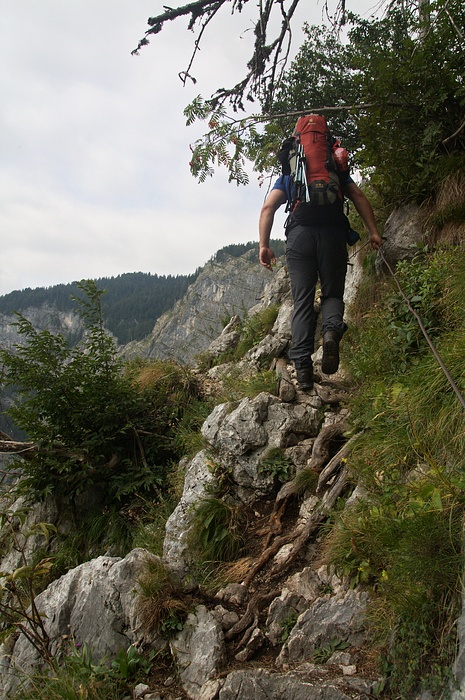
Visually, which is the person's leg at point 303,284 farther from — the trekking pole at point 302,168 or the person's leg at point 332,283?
the trekking pole at point 302,168

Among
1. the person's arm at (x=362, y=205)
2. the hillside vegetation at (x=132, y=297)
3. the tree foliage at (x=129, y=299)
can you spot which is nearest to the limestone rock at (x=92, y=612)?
the person's arm at (x=362, y=205)

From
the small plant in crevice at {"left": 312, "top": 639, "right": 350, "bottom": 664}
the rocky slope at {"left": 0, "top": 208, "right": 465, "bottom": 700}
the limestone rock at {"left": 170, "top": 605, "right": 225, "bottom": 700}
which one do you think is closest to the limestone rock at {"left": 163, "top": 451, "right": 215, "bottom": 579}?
the rocky slope at {"left": 0, "top": 208, "right": 465, "bottom": 700}

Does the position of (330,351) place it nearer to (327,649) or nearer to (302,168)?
(302,168)

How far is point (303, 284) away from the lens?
14.9 ft

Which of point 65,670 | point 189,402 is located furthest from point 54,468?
point 65,670

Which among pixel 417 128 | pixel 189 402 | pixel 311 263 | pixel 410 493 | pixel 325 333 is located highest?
pixel 417 128

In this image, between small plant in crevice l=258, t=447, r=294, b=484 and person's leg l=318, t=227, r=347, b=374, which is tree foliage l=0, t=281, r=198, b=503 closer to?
small plant in crevice l=258, t=447, r=294, b=484

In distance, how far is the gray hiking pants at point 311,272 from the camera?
14.8 feet

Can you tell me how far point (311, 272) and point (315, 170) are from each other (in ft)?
3.26

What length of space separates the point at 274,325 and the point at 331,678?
5.13m

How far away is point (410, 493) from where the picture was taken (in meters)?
2.62

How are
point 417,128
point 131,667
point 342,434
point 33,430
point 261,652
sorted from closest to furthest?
point 261,652
point 131,667
point 342,434
point 417,128
point 33,430

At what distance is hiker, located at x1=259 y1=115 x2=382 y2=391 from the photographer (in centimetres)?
448

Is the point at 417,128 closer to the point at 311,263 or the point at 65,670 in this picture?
the point at 311,263
